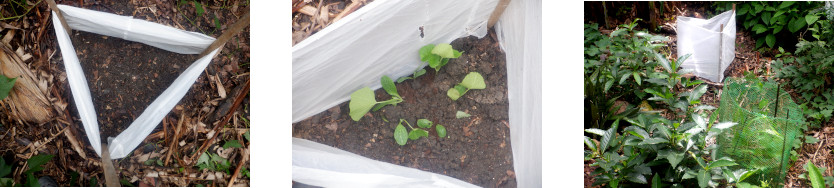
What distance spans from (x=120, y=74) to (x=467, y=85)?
83cm

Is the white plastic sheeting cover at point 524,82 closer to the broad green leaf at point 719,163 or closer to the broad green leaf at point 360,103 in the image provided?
the broad green leaf at point 360,103

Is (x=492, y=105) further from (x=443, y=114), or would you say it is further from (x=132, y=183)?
(x=132, y=183)

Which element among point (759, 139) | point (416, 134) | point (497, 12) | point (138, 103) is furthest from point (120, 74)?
point (759, 139)

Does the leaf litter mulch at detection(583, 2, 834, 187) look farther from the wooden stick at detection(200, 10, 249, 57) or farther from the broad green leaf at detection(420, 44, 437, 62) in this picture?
the wooden stick at detection(200, 10, 249, 57)

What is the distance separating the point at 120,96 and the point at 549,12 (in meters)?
1.00

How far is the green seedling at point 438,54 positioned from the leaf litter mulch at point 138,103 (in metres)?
0.51

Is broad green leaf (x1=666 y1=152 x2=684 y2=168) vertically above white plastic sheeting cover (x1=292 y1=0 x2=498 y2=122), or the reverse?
white plastic sheeting cover (x1=292 y1=0 x2=498 y2=122)

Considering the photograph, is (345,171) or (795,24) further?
(795,24)

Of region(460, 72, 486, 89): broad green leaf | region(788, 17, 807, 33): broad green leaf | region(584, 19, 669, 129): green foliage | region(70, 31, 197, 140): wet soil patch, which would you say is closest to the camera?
region(460, 72, 486, 89): broad green leaf

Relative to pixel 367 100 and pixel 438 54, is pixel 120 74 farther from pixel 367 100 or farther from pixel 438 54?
pixel 438 54

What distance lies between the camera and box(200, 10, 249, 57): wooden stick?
3.40 ft

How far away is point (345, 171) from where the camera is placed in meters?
0.83

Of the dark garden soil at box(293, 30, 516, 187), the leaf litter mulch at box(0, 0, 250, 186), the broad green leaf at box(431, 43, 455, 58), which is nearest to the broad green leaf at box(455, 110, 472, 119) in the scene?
the dark garden soil at box(293, 30, 516, 187)

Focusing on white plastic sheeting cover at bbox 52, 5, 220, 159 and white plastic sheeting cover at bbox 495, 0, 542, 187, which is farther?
white plastic sheeting cover at bbox 52, 5, 220, 159
